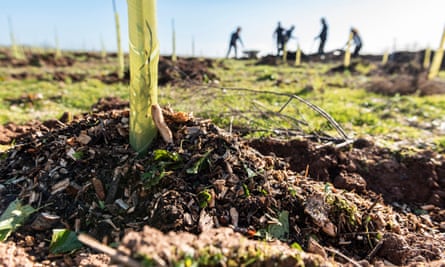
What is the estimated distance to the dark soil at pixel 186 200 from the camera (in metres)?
1.53

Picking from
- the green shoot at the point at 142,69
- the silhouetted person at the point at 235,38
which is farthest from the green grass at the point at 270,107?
the silhouetted person at the point at 235,38

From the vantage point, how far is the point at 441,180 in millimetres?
2861

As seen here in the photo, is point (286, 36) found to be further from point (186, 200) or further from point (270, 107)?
point (186, 200)

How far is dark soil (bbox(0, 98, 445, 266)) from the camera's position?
5.03 ft

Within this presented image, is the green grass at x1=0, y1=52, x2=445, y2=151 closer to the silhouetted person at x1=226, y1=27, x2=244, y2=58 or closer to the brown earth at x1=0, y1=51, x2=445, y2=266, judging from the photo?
the brown earth at x1=0, y1=51, x2=445, y2=266

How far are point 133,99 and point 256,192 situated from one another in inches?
39.6

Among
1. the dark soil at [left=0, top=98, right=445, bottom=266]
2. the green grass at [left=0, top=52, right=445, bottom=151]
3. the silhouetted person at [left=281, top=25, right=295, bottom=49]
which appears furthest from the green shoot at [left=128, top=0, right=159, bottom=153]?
the silhouetted person at [left=281, top=25, right=295, bottom=49]

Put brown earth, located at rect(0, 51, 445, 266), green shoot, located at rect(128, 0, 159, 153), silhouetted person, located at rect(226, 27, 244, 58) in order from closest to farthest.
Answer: brown earth, located at rect(0, 51, 445, 266)
green shoot, located at rect(128, 0, 159, 153)
silhouetted person, located at rect(226, 27, 244, 58)

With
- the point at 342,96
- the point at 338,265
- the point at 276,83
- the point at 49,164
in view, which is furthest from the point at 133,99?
the point at 276,83

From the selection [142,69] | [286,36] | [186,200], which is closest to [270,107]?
[142,69]

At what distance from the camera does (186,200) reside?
5.40 ft

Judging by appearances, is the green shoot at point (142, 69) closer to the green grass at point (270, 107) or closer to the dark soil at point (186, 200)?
the dark soil at point (186, 200)

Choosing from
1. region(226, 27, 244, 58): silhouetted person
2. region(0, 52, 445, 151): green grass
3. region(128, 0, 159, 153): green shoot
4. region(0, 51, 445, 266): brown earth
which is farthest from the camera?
region(226, 27, 244, 58): silhouetted person

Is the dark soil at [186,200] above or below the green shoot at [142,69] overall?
below
